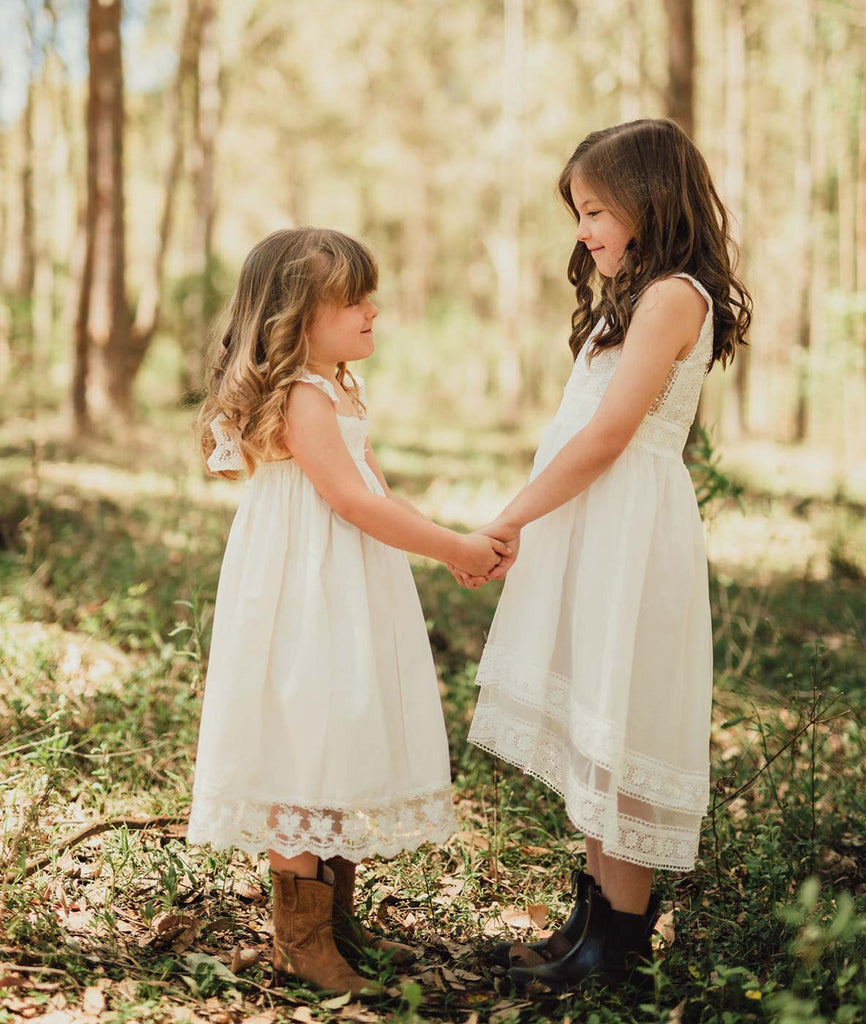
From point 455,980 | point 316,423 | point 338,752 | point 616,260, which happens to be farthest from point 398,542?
point 455,980

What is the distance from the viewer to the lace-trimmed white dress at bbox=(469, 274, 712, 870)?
7.38 feet

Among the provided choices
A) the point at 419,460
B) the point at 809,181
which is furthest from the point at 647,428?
the point at 809,181

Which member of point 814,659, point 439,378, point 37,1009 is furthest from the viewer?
point 439,378

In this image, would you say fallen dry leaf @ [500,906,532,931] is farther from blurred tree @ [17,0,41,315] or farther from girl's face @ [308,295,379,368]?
blurred tree @ [17,0,41,315]

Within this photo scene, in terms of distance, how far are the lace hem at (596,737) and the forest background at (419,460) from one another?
39cm

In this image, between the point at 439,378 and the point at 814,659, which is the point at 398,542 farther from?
the point at 439,378

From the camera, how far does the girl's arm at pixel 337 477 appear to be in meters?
2.31

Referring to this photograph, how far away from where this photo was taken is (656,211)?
2354 millimetres

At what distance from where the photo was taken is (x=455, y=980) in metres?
2.44

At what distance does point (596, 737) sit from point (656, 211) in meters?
1.21

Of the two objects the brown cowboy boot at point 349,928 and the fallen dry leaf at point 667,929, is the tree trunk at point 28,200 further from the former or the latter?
the fallen dry leaf at point 667,929

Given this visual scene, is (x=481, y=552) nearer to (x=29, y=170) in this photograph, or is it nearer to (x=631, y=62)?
(x=631, y=62)

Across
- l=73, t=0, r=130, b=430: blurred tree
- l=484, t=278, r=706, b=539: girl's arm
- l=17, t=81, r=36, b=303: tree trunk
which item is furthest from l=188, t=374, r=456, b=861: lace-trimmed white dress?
l=17, t=81, r=36, b=303: tree trunk

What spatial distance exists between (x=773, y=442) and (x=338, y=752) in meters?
15.8
